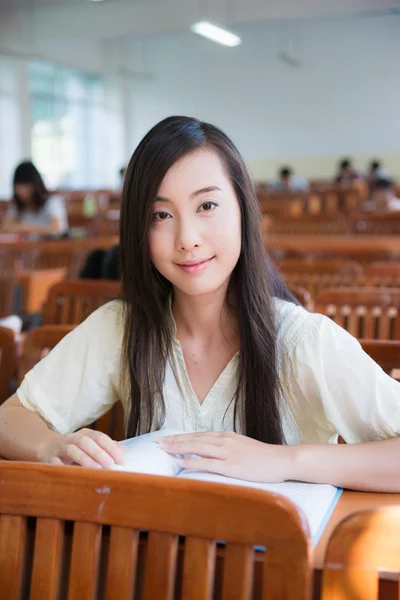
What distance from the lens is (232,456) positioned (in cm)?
100

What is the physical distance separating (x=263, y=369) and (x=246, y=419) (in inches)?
3.4

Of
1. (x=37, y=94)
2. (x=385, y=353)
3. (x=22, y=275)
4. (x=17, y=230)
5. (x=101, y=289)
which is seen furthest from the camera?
(x=37, y=94)

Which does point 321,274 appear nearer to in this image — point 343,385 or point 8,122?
point 343,385

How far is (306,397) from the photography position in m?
1.18

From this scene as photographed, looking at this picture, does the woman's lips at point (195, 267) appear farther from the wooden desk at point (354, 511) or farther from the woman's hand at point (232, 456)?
the wooden desk at point (354, 511)

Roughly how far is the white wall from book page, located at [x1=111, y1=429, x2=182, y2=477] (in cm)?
1504

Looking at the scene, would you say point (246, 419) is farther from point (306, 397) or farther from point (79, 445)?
point (79, 445)

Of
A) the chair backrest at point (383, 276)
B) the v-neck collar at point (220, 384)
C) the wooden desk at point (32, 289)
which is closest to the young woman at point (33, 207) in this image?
the wooden desk at point (32, 289)

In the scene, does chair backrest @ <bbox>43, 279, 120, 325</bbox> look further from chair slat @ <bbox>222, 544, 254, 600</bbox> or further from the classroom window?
the classroom window

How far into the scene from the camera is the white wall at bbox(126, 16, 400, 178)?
15562 mm

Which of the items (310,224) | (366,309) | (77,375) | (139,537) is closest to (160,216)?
(77,375)

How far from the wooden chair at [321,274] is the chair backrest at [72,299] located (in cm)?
75

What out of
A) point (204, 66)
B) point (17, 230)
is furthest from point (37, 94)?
point (17, 230)

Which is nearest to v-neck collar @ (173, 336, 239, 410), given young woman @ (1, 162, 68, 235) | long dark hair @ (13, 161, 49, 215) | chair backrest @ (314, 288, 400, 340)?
chair backrest @ (314, 288, 400, 340)
